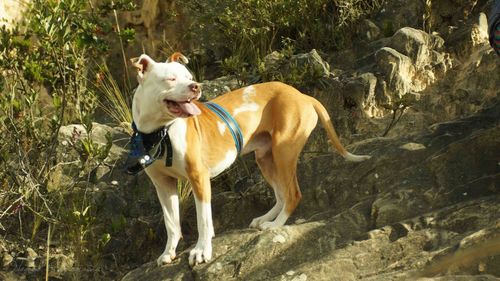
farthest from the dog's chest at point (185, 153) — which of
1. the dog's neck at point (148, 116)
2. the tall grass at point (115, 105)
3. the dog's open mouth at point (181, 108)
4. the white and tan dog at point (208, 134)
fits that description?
the tall grass at point (115, 105)

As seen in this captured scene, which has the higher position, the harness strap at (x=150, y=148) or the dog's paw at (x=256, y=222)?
the harness strap at (x=150, y=148)

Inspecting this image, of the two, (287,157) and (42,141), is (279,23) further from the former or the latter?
(287,157)

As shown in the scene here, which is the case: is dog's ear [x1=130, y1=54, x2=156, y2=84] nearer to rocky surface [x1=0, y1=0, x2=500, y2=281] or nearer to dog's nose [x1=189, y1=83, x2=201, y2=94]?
dog's nose [x1=189, y1=83, x2=201, y2=94]

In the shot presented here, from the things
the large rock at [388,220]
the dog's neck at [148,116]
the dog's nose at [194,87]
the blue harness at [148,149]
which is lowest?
the large rock at [388,220]

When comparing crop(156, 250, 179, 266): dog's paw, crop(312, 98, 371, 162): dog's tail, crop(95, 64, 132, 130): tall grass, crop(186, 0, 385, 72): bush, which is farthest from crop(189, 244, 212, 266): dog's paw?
crop(186, 0, 385, 72): bush

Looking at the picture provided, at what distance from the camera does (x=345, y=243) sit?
16.6ft

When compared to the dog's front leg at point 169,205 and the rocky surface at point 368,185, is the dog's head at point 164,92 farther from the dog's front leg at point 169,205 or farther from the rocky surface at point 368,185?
the rocky surface at point 368,185

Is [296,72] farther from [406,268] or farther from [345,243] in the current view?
[406,268]

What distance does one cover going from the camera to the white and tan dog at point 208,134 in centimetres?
512

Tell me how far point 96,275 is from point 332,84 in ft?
10.6

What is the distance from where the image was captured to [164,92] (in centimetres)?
505

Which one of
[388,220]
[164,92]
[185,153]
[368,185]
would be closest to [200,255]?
[185,153]

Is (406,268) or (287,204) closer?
(406,268)

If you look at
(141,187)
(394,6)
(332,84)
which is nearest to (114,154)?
(141,187)
